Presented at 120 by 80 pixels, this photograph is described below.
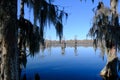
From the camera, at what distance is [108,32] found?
1259cm

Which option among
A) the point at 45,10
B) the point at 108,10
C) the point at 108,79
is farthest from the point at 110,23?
the point at 45,10

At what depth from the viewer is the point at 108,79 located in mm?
12742

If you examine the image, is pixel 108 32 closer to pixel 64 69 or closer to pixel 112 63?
pixel 112 63

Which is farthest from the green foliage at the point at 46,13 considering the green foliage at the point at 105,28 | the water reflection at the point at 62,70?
the green foliage at the point at 105,28

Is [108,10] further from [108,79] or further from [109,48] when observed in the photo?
[108,79]

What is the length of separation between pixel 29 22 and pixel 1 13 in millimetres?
4267

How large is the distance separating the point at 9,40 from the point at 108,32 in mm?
8705

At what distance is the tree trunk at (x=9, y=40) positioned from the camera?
4.34 meters

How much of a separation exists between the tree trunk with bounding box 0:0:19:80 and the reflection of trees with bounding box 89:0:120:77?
8.52 metres

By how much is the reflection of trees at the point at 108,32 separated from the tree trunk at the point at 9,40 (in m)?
8.52

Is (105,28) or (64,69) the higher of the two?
(105,28)

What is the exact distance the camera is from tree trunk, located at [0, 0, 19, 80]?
4344 millimetres

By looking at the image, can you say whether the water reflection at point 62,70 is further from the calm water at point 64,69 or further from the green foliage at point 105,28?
the green foliage at point 105,28

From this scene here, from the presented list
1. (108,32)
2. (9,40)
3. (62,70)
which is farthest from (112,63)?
(9,40)
